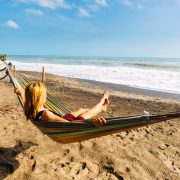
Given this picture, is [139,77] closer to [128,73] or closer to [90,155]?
[128,73]

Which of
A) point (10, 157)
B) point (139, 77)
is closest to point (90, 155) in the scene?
point (10, 157)

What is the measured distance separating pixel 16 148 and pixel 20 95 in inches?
28.9

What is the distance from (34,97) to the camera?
297cm

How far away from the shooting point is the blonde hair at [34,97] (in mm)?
2945

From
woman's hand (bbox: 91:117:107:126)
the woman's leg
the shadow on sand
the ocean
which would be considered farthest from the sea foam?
woman's hand (bbox: 91:117:107:126)

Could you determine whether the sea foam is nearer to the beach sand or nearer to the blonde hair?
the beach sand

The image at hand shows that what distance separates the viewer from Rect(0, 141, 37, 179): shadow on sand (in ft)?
11.0

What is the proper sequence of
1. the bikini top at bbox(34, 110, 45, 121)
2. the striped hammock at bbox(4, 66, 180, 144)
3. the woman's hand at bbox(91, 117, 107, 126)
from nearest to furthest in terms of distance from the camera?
1. the striped hammock at bbox(4, 66, 180, 144)
2. the woman's hand at bbox(91, 117, 107, 126)
3. the bikini top at bbox(34, 110, 45, 121)

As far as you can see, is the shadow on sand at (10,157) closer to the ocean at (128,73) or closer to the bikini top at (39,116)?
the bikini top at (39,116)

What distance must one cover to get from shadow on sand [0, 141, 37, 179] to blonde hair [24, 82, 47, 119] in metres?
0.79

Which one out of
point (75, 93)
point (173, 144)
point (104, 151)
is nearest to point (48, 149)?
point (104, 151)

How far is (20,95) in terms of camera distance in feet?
13.4

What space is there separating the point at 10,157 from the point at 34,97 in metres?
1.12

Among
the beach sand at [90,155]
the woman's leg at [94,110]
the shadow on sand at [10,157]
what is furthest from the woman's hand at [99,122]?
the shadow on sand at [10,157]
